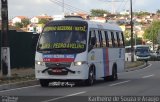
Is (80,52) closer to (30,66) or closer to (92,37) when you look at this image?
(92,37)

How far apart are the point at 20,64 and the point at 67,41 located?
40.5ft

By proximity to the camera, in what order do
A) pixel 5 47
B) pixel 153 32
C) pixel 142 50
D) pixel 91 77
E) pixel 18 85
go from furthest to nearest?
pixel 153 32, pixel 142 50, pixel 5 47, pixel 91 77, pixel 18 85

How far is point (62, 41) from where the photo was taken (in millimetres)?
23156

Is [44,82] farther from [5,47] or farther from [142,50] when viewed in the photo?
[142,50]

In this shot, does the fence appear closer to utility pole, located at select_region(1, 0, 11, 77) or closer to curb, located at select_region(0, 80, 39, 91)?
utility pole, located at select_region(1, 0, 11, 77)

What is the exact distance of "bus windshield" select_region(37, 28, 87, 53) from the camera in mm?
22969

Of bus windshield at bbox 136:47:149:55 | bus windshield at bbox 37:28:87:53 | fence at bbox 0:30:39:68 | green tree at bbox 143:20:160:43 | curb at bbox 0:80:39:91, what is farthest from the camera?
green tree at bbox 143:20:160:43

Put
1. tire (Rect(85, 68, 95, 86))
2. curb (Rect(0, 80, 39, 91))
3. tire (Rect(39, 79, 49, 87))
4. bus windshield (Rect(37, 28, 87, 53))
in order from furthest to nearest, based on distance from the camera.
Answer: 1. tire (Rect(39, 79, 49, 87))
2. tire (Rect(85, 68, 95, 86))
3. bus windshield (Rect(37, 28, 87, 53))
4. curb (Rect(0, 80, 39, 91))

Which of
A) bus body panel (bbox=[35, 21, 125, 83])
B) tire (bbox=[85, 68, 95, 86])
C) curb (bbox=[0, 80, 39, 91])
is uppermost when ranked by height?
bus body panel (bbox=[35, 21, 125, 83])

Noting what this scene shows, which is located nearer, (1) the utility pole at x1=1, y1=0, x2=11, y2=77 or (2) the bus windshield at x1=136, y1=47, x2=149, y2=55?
(1) the utility pole at x1=1, y1=0, x2=11, y2=77

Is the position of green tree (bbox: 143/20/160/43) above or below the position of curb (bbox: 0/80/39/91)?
above

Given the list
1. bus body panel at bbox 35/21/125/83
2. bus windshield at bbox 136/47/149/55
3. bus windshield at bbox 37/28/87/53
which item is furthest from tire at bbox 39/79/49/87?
bus windshield at bbox 136/47/149/55

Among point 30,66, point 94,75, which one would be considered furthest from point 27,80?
point 30,66

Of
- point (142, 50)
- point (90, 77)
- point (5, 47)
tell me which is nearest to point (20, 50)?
point (5, 47)
